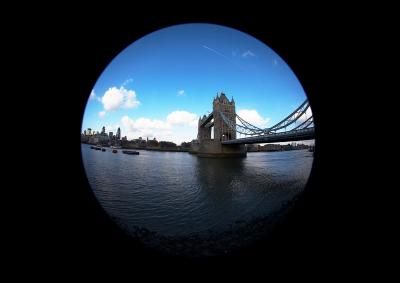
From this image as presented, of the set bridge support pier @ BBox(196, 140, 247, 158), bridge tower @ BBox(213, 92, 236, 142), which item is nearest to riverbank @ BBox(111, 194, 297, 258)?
bridge support pier @ BBox(196, 140, 247, 158)

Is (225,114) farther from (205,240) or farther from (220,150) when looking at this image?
(205,240)

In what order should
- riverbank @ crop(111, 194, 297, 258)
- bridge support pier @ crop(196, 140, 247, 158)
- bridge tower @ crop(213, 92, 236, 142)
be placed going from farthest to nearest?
bridge tower @ crop(213, 92, 236, 142)
bridge support pier @ crop(196, 140, 247, 158)
riverbank @ crop(111, 194, 297, 258)

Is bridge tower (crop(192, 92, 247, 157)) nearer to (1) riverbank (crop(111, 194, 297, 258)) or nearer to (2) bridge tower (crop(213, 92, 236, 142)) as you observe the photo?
(2) bridge tower (crop(213, 92, 236, 142))

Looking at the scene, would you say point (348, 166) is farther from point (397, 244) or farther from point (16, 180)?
point (16, 180)

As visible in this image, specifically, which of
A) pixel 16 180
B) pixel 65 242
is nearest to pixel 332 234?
pixel 65 242

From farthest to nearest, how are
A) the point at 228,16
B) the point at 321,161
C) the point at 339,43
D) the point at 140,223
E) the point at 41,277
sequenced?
the point at 140,223 → the point at 228,16 → the point at 321,161 → the point at 339,43 → the point at 41,277

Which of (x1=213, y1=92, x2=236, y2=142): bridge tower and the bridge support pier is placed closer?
the bridge support pier

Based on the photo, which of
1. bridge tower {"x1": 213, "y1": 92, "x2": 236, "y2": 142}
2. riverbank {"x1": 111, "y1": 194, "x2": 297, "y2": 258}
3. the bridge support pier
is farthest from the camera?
bridge tower {"x1": 213, "y1": 92, "x2": 236, "y2": 142}

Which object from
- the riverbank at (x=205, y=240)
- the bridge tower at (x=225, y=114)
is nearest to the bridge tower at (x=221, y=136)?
the bridge tower at (x=225, y=114)
